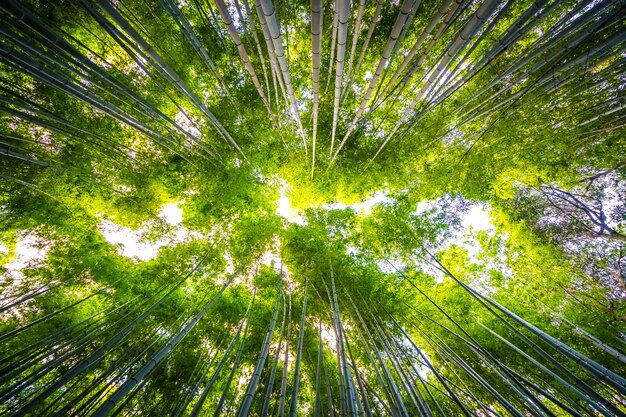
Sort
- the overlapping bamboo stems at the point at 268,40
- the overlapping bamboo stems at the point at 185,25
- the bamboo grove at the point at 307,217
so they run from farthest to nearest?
the bamboo grove at the point at 307,217 → the overlapping bamboo stems at the point at 185,25 → the overlapping bamboo stems at the point at 268,40

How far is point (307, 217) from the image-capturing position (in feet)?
22.0

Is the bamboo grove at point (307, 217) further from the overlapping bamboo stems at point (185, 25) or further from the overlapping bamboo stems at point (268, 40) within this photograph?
the overlapping bamboo stems at point (185, 25)

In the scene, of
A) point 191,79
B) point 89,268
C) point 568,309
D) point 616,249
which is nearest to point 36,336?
point 89,268

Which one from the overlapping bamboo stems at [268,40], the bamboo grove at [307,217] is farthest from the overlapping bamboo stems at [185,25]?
the bamboo grove at [307,217]

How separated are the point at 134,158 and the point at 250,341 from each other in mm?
4674

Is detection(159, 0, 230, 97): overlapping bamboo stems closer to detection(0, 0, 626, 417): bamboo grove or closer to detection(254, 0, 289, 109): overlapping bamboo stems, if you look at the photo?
detection(254, 0, 289, 109): overlapping bamboo stems

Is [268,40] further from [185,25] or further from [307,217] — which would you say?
[307,217]

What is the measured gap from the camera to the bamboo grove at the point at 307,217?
423 cm

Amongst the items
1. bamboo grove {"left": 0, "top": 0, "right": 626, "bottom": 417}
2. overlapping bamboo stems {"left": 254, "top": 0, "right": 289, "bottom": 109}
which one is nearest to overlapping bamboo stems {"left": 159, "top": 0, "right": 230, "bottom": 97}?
overlapping bamboo stems {"left": 254, "top": 0, "right": 289, "bottom": 109}

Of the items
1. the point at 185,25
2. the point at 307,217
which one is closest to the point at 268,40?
the point at 185,25

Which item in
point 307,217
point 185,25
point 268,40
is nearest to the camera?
point 268,40

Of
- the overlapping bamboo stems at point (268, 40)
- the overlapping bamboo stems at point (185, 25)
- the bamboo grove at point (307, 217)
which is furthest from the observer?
the bamboo grove at point (307, 217)

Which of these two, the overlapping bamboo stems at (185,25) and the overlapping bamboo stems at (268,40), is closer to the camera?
the overlapping bamboo stems at (268,40)

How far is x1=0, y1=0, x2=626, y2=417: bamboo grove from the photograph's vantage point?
423 cm
